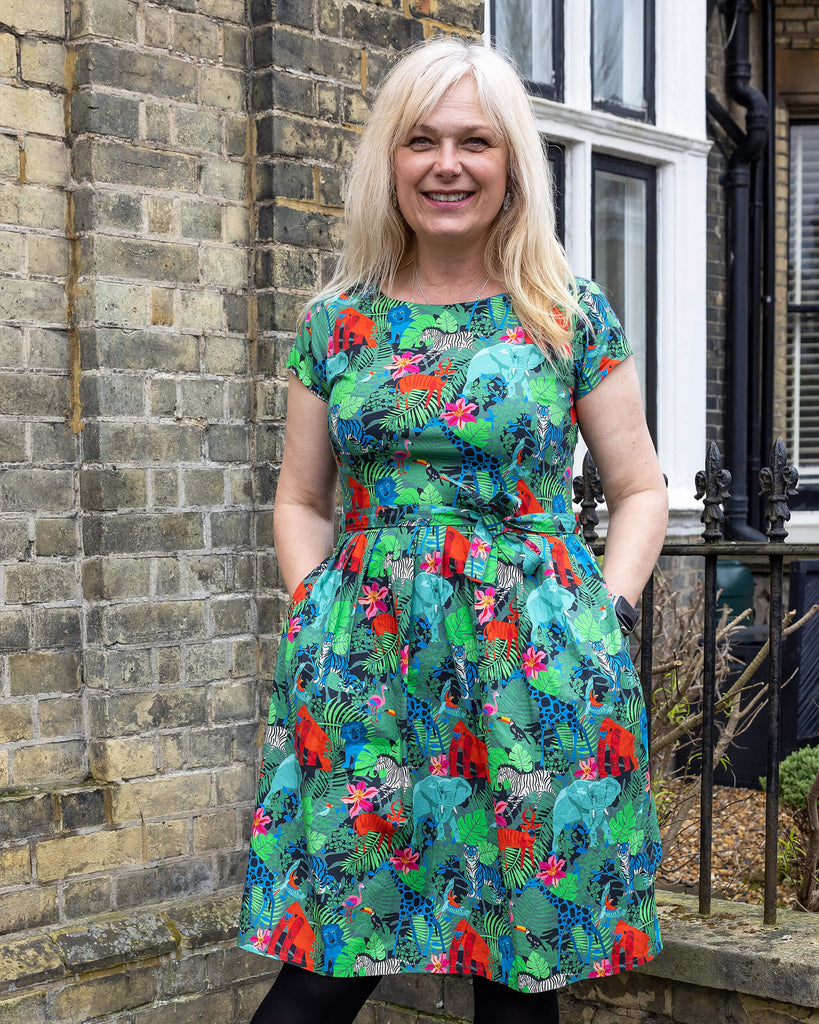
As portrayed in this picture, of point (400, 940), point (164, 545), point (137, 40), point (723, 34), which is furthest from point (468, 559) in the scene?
point (723, 34)

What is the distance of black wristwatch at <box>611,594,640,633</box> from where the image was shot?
2322mm

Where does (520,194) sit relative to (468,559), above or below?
above

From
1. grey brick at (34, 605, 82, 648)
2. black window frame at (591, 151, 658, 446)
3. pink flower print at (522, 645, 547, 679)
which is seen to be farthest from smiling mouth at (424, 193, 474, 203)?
black window frame at (591, 151, 658, 446)

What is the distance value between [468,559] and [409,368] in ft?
1.20

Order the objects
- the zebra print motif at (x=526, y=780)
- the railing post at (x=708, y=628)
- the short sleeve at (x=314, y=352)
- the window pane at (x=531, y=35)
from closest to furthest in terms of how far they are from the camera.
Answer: the zebra print motif at (x=526, y=780) → the short sleeve at (x=314, y=352) → the railing post at (x=708, y=628) → the window pane at (x=531, y=35)

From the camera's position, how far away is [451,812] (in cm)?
222

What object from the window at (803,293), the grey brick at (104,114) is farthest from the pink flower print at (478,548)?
the window at (803,293)

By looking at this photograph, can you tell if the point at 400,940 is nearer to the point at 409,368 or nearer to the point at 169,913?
the point at 409,368

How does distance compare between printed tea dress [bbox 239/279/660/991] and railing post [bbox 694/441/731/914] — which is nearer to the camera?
printed tea dress [bbox 239/279/660/991]

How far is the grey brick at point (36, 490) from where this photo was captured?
3.16m

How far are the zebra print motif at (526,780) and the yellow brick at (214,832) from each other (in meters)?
1.55

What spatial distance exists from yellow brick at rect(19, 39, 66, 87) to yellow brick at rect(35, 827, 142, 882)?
1972 mm

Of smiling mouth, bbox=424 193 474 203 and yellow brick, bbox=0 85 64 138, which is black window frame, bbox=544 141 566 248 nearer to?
yellow brick, bbox=0 85 64 138

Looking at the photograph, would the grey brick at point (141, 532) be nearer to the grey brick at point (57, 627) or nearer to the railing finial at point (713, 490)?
the grey brick at point (57, 627)
